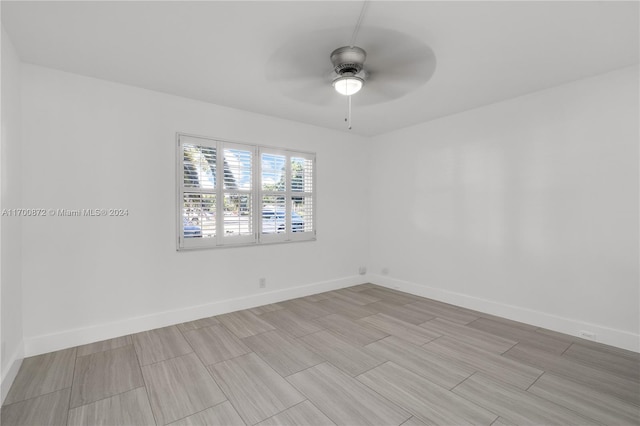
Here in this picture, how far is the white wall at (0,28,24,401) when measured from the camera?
2.06 metres

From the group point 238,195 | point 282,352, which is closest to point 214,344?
point 282,352

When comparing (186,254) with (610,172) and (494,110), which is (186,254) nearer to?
(494,110)

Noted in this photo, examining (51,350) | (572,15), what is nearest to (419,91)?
(572,15)

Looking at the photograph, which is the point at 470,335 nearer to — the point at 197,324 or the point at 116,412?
the point at 197,324

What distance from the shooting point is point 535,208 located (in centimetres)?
323

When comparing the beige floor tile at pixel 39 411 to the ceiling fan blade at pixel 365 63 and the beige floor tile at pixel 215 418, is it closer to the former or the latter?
the beige floor tile at pixel 215 418

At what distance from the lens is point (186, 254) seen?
3348mm

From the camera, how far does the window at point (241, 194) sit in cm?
337

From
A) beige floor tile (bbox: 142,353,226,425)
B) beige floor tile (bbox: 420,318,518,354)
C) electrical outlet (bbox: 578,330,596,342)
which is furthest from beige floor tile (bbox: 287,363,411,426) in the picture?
electrical outlet (bbox: 578,330,596,342)

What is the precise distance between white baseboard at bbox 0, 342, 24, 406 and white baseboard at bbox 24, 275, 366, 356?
0.17 metres

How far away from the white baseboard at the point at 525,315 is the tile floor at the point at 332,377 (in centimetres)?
12

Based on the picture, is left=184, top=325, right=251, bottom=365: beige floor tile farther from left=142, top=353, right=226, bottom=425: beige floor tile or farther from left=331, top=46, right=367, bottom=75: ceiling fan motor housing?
left=331, top=46, right=367, bottom=75: ceiling fan motor housing

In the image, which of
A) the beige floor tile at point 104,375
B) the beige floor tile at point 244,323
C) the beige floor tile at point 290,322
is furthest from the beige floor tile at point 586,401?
the beige floor tile at point 104,375

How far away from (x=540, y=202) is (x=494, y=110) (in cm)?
117
